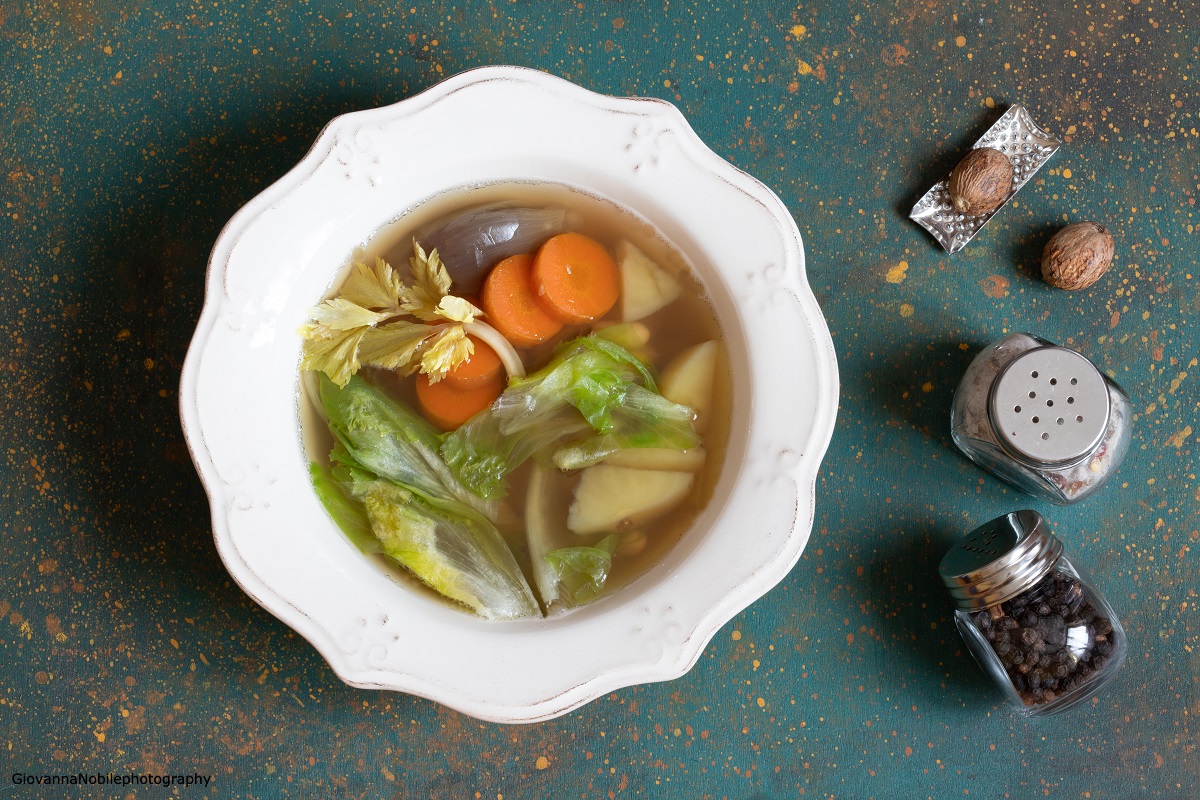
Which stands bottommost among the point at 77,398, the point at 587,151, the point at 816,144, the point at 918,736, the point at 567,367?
the point at 77,398

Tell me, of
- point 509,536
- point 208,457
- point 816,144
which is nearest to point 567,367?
point 509,536

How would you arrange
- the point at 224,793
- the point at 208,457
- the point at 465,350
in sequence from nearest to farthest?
the point at 208,457 → the point at 465,350 → the point at 224,793

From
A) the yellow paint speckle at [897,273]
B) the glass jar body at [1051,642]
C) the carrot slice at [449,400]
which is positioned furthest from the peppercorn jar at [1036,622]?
the carrot slice at [449,400]

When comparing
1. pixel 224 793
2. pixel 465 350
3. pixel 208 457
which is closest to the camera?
pixel 208 457

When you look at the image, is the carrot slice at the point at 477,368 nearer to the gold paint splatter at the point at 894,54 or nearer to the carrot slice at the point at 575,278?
the carrot slice at the point at 575,278

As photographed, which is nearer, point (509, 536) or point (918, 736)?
point (509, 536)

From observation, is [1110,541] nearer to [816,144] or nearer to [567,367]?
[816,144]
